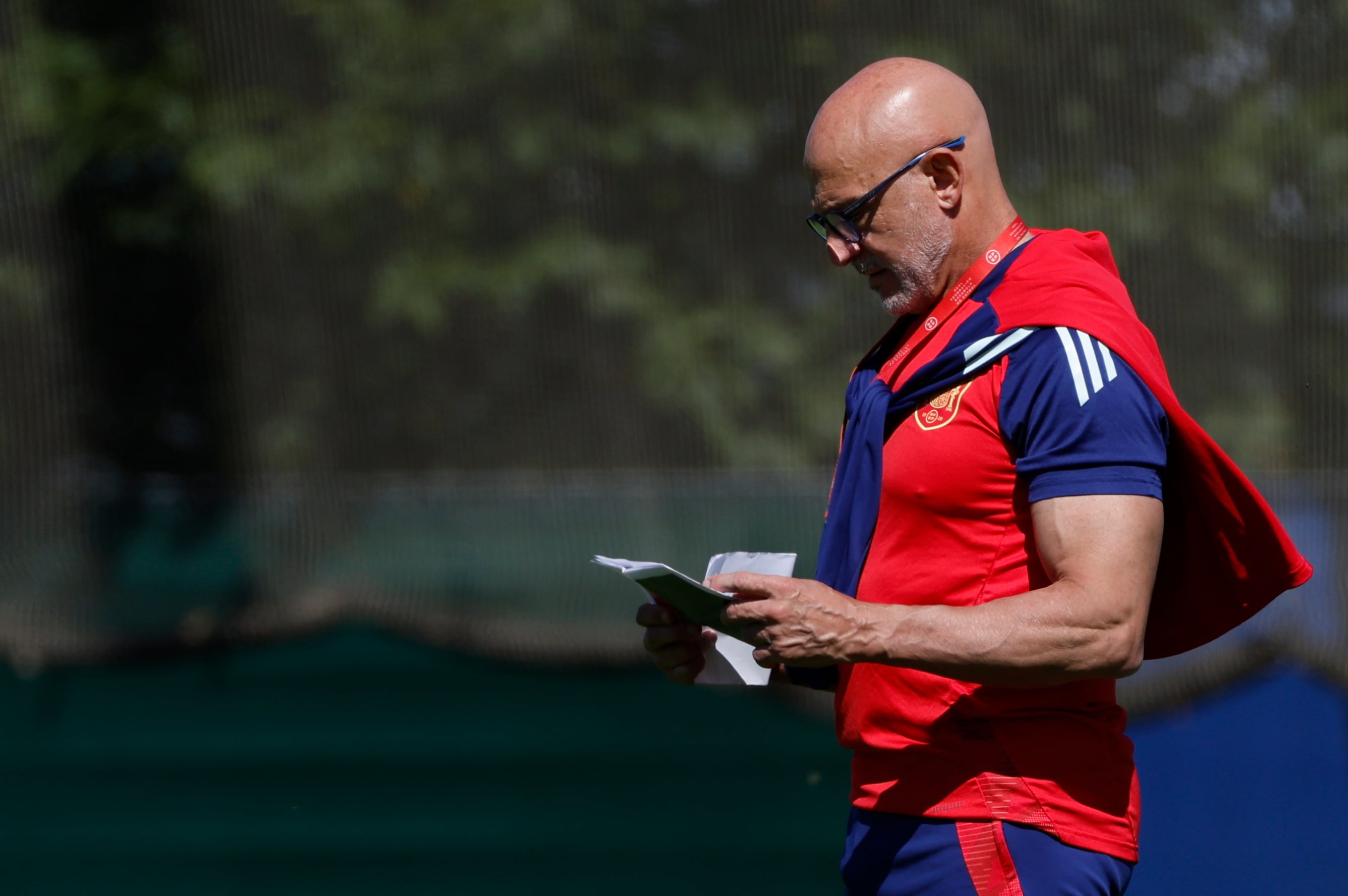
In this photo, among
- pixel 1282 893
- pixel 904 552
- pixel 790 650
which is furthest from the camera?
pixel 1282 893

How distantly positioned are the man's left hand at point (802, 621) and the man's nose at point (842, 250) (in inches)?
21.4

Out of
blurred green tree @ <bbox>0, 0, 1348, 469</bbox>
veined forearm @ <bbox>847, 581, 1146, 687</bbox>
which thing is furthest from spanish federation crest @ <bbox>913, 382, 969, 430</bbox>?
blurred green tree @ <bbox>0, 0, 1348, 469</bbox>

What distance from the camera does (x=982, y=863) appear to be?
1.56m

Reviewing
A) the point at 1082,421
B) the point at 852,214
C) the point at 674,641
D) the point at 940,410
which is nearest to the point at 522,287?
the point at 674,641

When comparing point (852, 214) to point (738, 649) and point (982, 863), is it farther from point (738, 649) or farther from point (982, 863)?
point (982, 863)

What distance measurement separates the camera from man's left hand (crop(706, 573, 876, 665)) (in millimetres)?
1446

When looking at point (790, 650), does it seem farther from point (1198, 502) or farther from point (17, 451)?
point (17, 451)

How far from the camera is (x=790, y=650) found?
1465mm

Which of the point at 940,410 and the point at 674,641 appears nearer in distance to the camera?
the point at 940,410

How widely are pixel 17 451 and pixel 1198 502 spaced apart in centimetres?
329

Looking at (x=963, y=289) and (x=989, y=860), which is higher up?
(x=963, y=289)

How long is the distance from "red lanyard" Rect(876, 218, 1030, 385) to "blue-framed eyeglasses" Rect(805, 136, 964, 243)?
16 cm

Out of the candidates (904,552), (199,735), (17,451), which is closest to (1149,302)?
(904,552)

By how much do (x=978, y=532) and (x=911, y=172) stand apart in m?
0.54
